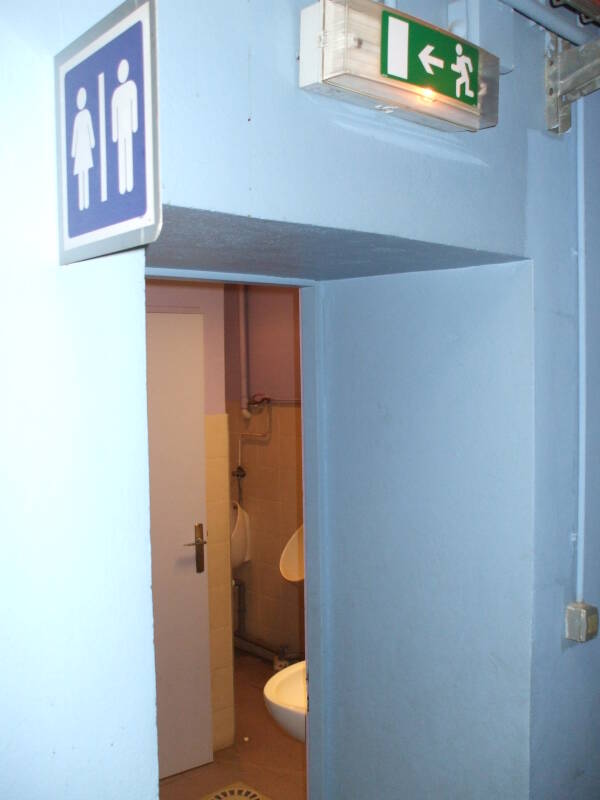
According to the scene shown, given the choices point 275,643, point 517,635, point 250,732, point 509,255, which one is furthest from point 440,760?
point 275,643

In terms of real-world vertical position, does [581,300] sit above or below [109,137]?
below

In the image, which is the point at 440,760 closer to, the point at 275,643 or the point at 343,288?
the point at 343,288

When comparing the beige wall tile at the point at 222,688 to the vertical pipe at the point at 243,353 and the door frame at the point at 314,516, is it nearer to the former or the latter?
the door frame at the point at 314,516

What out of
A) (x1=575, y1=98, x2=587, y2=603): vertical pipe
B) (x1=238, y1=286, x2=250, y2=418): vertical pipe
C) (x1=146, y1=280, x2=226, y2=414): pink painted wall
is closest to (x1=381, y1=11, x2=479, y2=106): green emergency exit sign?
(x1=575, y1=98, x2=587, y2=603): vertical pipe

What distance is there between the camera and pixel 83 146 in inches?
38.8

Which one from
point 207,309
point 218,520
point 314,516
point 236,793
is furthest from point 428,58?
point 236,793

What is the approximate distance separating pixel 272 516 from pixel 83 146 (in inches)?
140

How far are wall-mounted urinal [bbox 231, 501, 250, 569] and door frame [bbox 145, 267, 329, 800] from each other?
2312 millimetres

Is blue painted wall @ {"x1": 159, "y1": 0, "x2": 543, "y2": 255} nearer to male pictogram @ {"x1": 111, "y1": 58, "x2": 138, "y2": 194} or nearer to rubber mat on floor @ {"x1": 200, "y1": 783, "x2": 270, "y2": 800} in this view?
male pictogram @ {"x1": 111, "y1": 58, "x2": 138, "y2": 194}

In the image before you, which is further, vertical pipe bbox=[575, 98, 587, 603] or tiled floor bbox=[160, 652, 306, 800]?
tiled floor bbox=[160, 652, 306, 800]

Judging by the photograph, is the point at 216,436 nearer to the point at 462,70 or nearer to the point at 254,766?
the point at 254,766

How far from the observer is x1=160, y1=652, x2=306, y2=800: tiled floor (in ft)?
10.4

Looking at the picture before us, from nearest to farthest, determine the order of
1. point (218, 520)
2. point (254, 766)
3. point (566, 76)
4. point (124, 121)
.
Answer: point (124, 121), point (566, 76), point (254, 766), point (218, 520)

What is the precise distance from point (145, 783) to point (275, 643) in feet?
11.2
